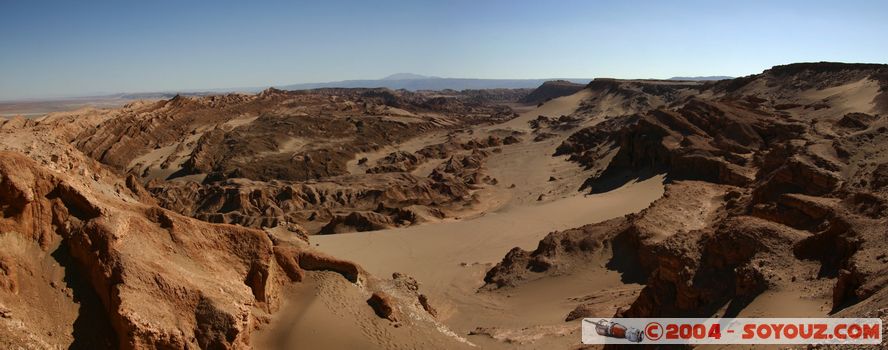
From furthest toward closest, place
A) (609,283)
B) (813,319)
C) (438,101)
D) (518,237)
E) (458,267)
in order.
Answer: (438,101) < (518,237) < (458,267) < (609,283) < (813,319)

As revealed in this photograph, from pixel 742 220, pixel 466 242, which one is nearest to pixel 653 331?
pixel 742 220

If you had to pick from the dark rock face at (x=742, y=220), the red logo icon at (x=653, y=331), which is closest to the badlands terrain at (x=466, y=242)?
the dark rock face at (x=742, y=220)

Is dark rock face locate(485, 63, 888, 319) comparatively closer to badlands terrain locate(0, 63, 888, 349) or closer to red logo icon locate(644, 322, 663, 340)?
badlands terrain locate(0, 63, 888, 349)

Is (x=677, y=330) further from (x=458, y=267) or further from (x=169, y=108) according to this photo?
(x=169, y=108)

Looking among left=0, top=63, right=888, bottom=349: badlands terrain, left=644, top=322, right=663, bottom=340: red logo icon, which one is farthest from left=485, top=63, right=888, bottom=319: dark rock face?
left=644, top=322, right=663, bottom=340: red logo icon

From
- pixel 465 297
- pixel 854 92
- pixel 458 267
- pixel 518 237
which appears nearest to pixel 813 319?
pixel 465 297

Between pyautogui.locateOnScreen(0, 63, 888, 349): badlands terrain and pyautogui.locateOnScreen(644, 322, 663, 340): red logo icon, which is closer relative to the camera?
pyautogui.locateOnScreen(0, 63, 888, 349): badlands terrain

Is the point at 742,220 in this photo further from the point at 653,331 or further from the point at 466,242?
the point at 466,242

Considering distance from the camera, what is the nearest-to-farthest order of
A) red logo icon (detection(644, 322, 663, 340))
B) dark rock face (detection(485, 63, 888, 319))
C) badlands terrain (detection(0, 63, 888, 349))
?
badlands terrain (detection(0, 63, 888, 349)) → dark rock face (detection(485, 63, 888, 319)) → red logo icon (detection(644, 322, 663, 340))
